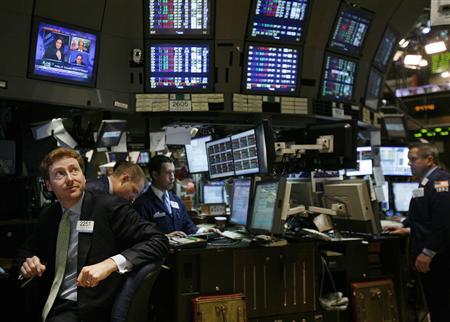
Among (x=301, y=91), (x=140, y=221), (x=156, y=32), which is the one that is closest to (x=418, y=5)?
(x=301, y=91)

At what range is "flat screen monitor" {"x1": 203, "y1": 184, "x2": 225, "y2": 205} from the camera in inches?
286

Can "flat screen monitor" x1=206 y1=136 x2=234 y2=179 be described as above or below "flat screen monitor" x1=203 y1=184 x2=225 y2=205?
above

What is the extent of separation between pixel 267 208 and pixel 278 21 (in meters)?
2.11

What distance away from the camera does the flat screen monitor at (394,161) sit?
6895mm

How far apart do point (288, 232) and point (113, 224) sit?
5.93 feet

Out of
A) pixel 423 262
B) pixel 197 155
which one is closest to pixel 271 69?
pixel 197 155

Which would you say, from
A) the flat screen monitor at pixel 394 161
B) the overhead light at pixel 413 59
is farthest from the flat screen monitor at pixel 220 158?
the overhead light at pixel 413 59

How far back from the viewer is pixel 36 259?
231 cm

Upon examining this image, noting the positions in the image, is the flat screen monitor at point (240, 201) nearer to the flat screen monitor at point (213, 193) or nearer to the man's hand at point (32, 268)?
the man's hand at point (32, 268)

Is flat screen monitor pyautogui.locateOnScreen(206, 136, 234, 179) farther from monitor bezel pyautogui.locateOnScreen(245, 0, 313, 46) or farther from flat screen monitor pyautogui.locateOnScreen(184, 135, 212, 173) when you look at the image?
monitor bezel pyautogui.locateOnScreen(245, 0, 313, 46)

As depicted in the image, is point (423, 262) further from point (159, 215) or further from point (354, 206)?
point (159, 215)

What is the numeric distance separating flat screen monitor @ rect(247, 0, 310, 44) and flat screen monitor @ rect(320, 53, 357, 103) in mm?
499

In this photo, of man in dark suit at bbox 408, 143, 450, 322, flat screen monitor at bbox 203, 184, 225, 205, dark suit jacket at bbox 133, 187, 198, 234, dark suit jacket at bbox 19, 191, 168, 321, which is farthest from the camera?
flat screen monitor at bbox 203, 184, 225, 205

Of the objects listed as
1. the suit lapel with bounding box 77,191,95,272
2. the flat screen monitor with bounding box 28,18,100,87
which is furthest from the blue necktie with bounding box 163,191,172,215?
the suit lapel with bounding box 77,191,95,272
